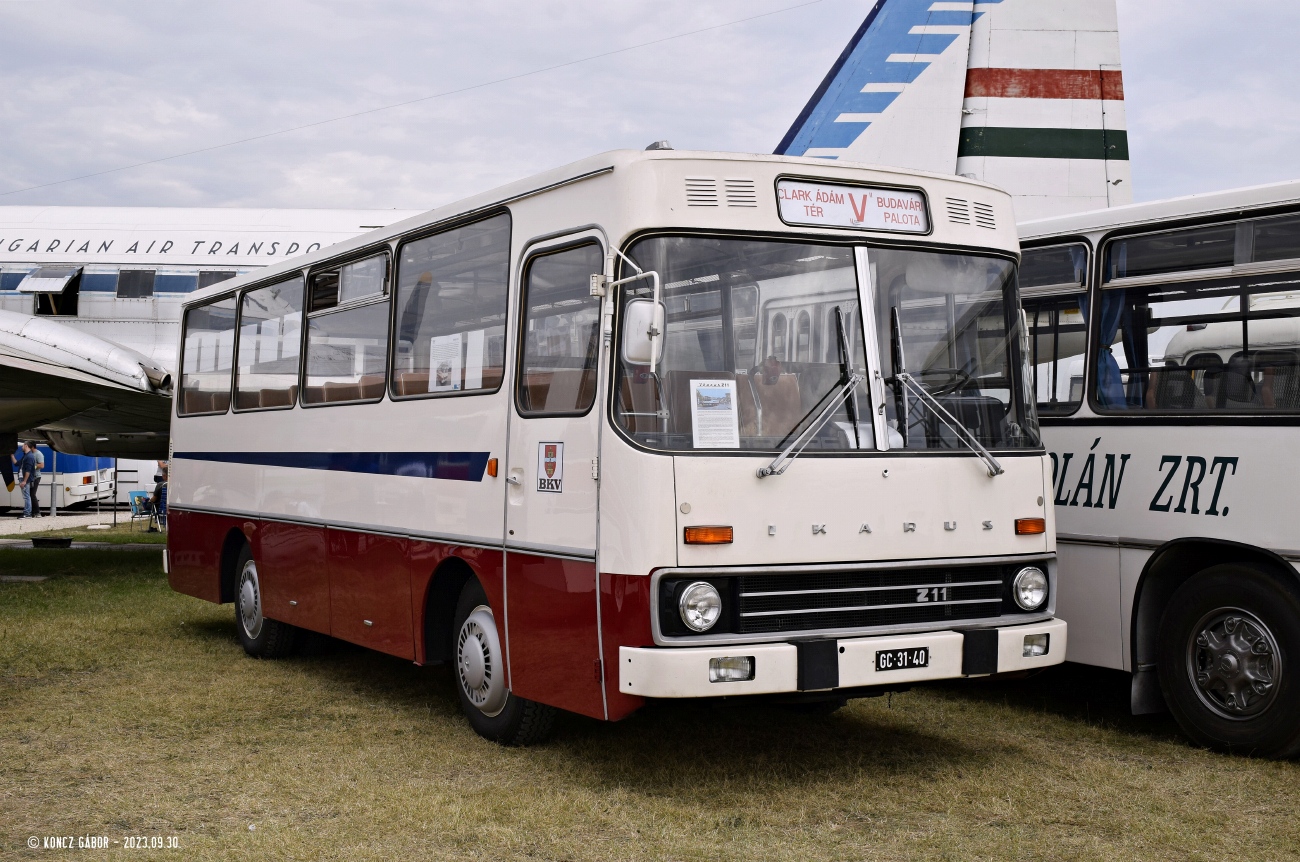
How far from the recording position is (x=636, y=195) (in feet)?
20.9

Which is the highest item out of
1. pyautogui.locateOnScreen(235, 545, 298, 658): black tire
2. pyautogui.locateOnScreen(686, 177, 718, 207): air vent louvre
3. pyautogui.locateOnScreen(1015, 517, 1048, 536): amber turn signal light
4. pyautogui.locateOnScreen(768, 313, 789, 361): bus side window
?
pyautogui.locateOnScreen(686, 177, 718, 207): air vent louvre

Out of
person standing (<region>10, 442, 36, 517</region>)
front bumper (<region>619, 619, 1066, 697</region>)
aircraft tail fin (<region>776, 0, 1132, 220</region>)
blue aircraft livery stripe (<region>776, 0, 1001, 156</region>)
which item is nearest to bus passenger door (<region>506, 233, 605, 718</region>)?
front bumper (<region>619, 619, 1066, 697</region>)

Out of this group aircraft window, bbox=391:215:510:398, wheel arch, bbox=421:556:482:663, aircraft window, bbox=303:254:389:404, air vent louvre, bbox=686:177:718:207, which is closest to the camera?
air vent louvre, bbox=686:177:718:207

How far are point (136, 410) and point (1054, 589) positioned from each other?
48.6ft

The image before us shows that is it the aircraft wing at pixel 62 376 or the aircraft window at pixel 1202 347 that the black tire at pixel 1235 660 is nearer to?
the aircraft window at pixel 1202 347

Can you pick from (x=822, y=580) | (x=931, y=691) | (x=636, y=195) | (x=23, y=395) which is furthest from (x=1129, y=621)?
(x=23, y=395)

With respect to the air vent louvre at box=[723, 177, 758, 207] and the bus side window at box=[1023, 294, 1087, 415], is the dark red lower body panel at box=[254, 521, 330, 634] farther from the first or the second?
the bus side window at box=[1023, 294, 1087, 415]

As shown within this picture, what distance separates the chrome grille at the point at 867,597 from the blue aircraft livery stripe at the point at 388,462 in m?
1.95

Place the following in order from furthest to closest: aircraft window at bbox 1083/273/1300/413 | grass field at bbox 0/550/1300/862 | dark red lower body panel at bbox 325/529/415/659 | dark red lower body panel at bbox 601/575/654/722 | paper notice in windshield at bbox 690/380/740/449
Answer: dark red lower body panel at bbox 325/529/415/659 < aircraft window at bbox 1083/273/1300/413 < paper notice in windshield at bbox 690/380/740/449 < dark red lower body panel at bbox 601/575/654/722 < grass field at bbox 0/550/1300/862

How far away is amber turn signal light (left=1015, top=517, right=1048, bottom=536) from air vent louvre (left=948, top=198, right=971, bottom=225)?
155 centimetres

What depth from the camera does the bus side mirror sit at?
605 cm

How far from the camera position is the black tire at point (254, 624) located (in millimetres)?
10773

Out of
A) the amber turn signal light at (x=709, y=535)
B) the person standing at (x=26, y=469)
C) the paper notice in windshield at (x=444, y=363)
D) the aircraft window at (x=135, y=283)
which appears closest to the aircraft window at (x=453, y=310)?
the paper notice in windshield at (x=444, y=363)

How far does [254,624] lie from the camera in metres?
11.0
